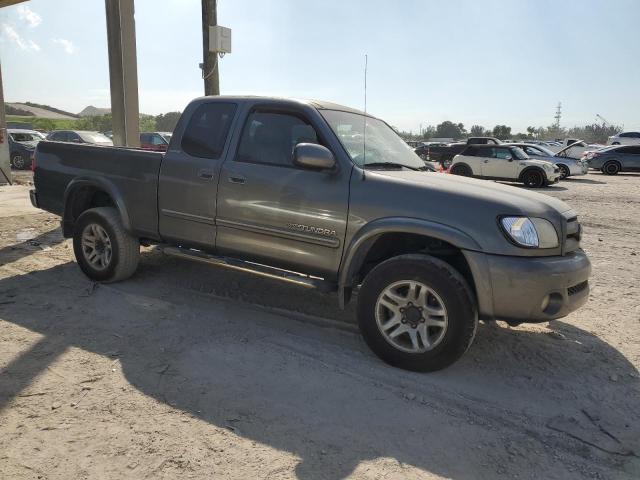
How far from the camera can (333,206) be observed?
383 centimetres

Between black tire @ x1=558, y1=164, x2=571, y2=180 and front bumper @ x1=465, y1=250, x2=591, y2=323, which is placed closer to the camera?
front bumper @ x1=465, y1=250, x2=591, y2=323

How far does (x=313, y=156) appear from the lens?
12.2 feet

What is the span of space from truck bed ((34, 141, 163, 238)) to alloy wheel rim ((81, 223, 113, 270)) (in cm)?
47

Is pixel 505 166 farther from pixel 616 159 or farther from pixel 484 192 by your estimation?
pixel 484 192

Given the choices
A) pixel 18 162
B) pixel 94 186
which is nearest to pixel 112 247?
pixel 94 186

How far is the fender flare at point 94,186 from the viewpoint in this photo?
509 centimetres

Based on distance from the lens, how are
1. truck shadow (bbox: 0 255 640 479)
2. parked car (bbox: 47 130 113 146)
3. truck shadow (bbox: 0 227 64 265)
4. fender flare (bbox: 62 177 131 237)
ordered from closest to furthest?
truck shadow (bbox: 0 255 640 479), fender flare (bbox: 62 177 131 237), truck shadow (bbox: 0 227 64 265), parked car (bbox: 47 130 113 146)

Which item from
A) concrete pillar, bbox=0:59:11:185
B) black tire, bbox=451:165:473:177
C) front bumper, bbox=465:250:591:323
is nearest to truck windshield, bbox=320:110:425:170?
front bumper, bbox=465:250:591:323

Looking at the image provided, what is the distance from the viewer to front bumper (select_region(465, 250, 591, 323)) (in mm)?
3271

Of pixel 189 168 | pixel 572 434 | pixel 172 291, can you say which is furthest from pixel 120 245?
pixel 572 434

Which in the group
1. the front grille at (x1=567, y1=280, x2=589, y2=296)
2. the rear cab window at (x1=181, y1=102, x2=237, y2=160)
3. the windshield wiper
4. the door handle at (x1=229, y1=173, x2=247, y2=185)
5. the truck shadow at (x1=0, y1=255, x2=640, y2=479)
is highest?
the rear cab window at (x1=181, y1=102, x2=237, y2=160)

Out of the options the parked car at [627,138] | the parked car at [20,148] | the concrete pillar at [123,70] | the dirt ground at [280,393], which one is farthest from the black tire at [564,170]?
the parked car at [20,148]

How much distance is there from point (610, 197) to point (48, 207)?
543 inches

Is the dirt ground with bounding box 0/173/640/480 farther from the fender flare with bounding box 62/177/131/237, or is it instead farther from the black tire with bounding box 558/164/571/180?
the black tire with bounding box 558/164/571/180
